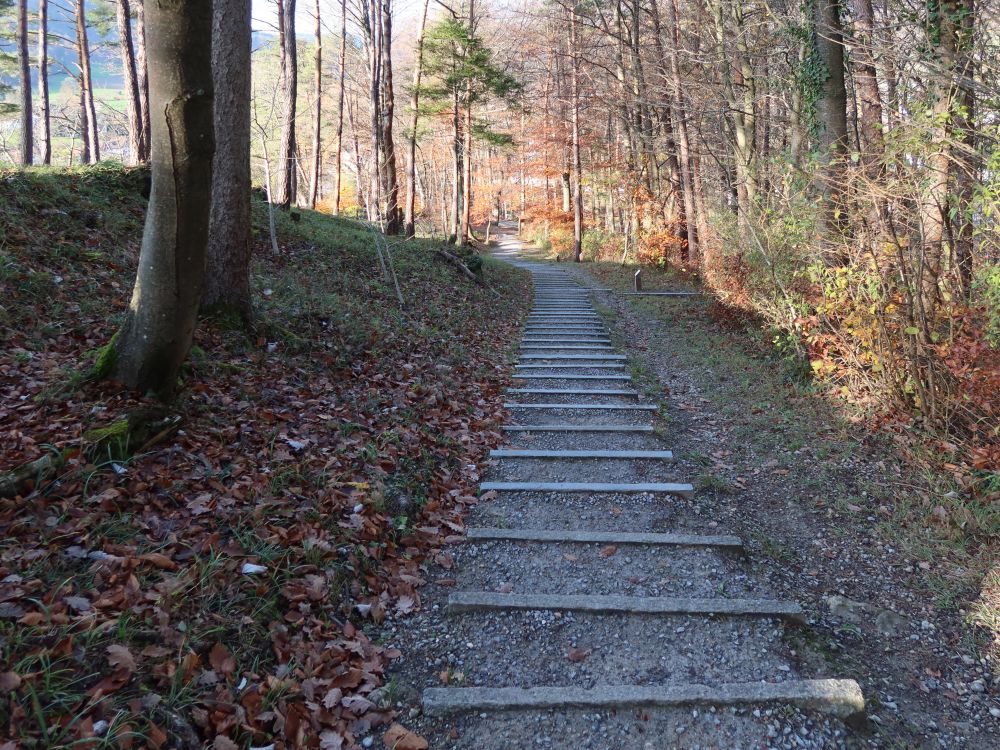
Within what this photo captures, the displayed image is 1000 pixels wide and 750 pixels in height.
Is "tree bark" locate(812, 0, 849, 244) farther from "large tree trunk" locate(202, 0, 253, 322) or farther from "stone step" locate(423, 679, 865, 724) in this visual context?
"stone step" locate(423, 679, 865, 724)

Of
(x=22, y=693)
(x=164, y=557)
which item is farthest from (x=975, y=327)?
(x=22, y=693)

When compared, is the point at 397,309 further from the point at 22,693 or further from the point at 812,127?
the point at 22,693

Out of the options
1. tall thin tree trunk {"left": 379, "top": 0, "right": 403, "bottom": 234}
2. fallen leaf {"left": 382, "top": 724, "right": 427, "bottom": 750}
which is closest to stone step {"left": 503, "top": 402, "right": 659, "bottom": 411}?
fallen leaf {"left": 382, "top": 724, "right": 427, "bottom": 750}

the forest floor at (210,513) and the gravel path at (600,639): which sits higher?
the forest floor at (210,513)

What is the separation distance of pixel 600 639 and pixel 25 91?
70.7 feet

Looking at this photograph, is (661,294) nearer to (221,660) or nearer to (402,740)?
(402,740)

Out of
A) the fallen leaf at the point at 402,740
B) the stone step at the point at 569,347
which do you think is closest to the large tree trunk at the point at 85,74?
the stone step at the point at 569,347

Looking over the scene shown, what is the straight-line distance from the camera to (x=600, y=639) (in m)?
3.46

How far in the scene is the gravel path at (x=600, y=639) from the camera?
2855 mm

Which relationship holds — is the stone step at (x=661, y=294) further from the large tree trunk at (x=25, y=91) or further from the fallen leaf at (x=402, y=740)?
the large tree trunk at (x=25, y=91)

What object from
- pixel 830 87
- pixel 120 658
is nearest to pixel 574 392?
pixel 120 658

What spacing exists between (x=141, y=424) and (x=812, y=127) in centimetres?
1020

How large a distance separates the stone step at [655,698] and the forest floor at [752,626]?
54mm

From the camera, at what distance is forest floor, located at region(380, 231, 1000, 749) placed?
2918 mm
